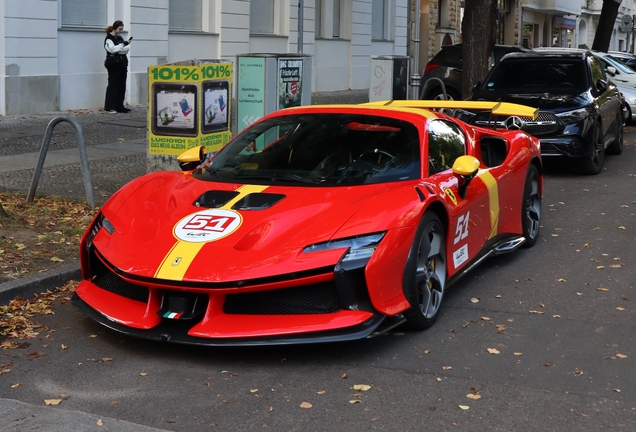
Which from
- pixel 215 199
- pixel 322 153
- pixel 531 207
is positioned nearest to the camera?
pixel 215 199

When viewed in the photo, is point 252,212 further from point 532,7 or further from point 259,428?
point 532,7

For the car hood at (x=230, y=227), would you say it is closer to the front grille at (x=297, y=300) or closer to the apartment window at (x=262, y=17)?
the front grille at (x=297, y=300)

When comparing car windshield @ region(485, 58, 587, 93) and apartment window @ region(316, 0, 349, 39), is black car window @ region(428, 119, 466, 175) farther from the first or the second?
apartment window @ region(316, 0, 349, 39)

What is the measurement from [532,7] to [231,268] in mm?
48676

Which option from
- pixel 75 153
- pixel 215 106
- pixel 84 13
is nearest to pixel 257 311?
pixel 215 106

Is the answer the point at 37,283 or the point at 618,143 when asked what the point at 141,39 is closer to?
the point at 618,143

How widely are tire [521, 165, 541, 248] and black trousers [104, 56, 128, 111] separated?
1193 centimetres

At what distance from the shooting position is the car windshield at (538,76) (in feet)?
43.7

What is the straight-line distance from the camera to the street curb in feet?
20.5

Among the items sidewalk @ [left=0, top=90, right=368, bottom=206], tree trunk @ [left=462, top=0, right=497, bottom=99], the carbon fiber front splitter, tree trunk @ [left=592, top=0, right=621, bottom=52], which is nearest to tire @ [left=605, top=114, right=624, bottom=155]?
tree trunk @ [left=462, top=0, right=497, bottom=99]

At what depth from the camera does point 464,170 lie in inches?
248

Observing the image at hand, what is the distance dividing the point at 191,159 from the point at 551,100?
710 centimetres

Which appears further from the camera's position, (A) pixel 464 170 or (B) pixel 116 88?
(B) pixel 116 88

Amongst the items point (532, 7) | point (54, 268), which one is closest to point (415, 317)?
point (54, 268)
